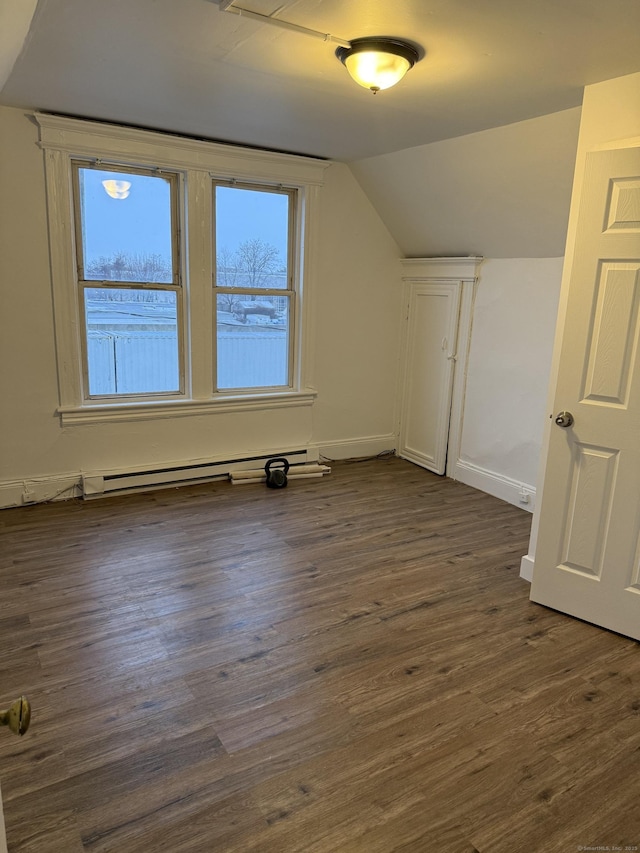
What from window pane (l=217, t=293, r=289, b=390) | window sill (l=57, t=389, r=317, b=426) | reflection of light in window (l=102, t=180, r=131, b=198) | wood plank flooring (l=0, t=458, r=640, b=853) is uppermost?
reflection of light in window (l=102, t=180, r=131, b=198)

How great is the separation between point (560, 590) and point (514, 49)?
2336mm

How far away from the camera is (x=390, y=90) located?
2768mm

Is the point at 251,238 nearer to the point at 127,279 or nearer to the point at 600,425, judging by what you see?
the point at 127,279

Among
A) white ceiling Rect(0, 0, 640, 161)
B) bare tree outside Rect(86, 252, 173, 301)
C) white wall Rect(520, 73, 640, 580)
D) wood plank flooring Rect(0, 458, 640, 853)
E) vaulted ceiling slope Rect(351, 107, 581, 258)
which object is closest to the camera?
wood plank flooring Rect(0, 458, 640, 853)

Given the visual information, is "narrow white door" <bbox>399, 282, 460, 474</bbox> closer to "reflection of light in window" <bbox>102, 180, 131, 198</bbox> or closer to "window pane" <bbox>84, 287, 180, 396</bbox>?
"window pane" <bbox>84, 287, 180, 396</bbox>

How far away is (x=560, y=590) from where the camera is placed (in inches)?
109

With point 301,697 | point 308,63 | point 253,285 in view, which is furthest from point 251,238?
point 301,697

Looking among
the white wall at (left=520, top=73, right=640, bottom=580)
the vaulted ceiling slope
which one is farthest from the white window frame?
the white wall at (left=520, top=73, right=640, bottom=580)

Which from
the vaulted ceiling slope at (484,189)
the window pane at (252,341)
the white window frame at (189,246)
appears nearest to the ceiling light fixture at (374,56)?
the vaulted ceiling slope at (484,189)

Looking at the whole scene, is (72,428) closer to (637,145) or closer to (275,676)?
(275,676)

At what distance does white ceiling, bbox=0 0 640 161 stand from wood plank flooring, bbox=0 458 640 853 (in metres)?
1.99

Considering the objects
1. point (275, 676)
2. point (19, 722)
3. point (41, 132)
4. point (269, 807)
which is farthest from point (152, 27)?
point (269, 807)

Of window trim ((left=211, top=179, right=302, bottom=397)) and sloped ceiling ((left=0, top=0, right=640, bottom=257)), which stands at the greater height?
sloped ceiling ((left=0, top=0, right=640, bottom=257))

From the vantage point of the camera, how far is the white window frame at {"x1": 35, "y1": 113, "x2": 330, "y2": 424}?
3600mm
